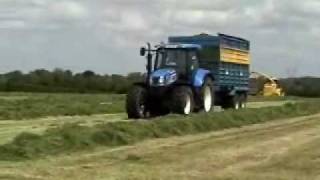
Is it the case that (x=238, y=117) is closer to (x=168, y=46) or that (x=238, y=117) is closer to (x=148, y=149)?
(x=168, y=46)

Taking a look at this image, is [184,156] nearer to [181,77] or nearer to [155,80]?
[155,80]

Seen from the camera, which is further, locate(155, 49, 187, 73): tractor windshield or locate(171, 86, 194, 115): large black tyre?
locate(155, 49, 187, 73): tractor windshield

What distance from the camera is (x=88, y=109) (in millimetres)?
32312

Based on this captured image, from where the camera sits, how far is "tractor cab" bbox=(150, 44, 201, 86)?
26016 millimetres

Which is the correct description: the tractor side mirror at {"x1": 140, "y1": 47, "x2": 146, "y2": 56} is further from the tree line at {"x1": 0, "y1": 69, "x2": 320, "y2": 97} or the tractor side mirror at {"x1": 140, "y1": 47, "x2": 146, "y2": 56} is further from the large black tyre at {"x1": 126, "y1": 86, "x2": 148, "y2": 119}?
the tree line at {"x1": 0, "y1": 69, "x2": 320, "y2": 97}

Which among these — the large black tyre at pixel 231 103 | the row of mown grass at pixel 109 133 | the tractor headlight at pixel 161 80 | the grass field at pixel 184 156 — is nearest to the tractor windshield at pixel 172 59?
the tractor headlight at pixel 161 80

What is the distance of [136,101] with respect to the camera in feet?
81.9

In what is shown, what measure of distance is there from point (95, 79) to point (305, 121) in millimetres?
57378

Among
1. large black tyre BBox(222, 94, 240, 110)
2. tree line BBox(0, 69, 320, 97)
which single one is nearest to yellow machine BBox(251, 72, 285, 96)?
tree line BBox(0, 69, 320, 97)

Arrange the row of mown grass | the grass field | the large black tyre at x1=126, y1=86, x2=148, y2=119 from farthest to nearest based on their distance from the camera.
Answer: the large black tyre at x1=126, y1=86, x2=148, y2=119
the row of mown grass
the grass field

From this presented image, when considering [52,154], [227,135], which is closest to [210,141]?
[227,135]

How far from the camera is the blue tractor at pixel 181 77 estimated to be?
2525 centimetres

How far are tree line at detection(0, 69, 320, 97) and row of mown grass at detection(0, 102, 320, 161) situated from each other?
50889mm

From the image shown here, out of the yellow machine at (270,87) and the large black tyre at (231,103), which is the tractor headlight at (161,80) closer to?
the large black tyre at (231,103)
